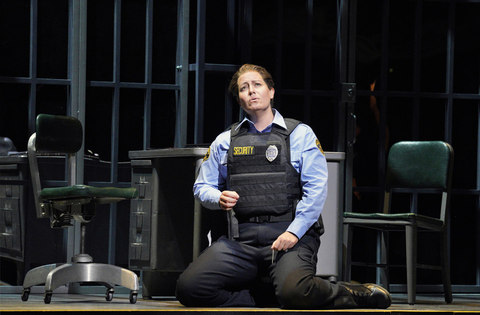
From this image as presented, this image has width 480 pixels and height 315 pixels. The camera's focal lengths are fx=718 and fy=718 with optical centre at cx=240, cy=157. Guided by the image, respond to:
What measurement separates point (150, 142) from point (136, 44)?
0.67 meters

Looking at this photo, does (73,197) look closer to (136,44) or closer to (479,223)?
(136,44)

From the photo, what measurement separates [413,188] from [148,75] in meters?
1.94

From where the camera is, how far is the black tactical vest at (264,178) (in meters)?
3.56

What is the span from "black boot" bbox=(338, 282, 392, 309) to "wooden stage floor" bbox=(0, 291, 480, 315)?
0.43ft

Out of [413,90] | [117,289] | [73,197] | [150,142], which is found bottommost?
[117,289]

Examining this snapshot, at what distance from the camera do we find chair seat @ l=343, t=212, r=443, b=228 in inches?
162

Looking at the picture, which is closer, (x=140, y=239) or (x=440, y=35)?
(x=140, y=239)

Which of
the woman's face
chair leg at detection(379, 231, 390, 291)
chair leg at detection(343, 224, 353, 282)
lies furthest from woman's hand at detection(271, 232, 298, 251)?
chair leg at detection(379, 231, 390, 291)

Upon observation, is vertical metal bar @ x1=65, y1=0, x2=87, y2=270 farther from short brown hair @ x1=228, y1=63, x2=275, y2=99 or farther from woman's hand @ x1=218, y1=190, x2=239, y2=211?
woman's hand @ x1=218, y1=190, x2=239, y2=211

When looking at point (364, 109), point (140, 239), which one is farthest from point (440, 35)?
point (140, 239)

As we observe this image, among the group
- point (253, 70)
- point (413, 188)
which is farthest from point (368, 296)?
point (413, 188)

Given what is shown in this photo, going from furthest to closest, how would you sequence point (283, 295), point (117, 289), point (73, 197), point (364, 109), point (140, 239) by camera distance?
point (364, 109) → point (117, 289) → point (140, 239) → point (73, 197) → point (283, 295)

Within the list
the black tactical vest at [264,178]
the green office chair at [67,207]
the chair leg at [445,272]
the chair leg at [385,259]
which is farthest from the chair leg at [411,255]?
the green office chair at [67,207]

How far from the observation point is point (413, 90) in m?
5.11
